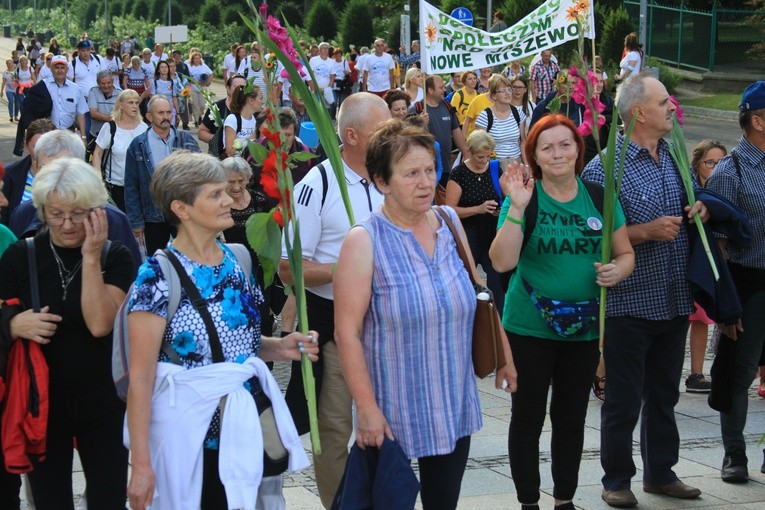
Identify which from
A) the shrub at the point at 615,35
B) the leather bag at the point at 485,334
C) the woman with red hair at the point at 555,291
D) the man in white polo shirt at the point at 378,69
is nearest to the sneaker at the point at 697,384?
the woman with red hair at the point at 555,291

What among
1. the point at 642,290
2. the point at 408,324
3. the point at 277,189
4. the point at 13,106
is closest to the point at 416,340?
the point at 408,324

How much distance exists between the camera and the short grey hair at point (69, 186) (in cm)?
429

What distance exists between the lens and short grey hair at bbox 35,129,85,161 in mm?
5391

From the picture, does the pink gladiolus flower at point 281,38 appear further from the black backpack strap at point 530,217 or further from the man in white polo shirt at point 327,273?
the black backpack strap at point 530,217

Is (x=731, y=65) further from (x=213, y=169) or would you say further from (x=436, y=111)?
(x=213, y=169)

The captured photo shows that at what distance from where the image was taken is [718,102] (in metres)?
29.2

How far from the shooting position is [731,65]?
33.3m

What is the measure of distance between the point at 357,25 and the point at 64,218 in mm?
42938

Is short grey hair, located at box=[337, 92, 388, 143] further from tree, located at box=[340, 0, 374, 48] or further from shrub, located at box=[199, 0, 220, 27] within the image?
shrub, located at box=[199, 0, 220, 27]

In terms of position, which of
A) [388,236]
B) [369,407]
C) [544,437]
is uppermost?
[388,236]

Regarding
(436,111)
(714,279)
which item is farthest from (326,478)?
(436,111)

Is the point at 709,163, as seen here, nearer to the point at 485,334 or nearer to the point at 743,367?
the point at 743,367

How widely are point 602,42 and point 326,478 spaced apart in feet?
97.0

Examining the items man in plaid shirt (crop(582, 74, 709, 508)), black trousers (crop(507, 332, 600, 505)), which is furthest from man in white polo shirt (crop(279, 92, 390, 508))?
man in plaid shirt (crop(582, 74, 709, 508))
